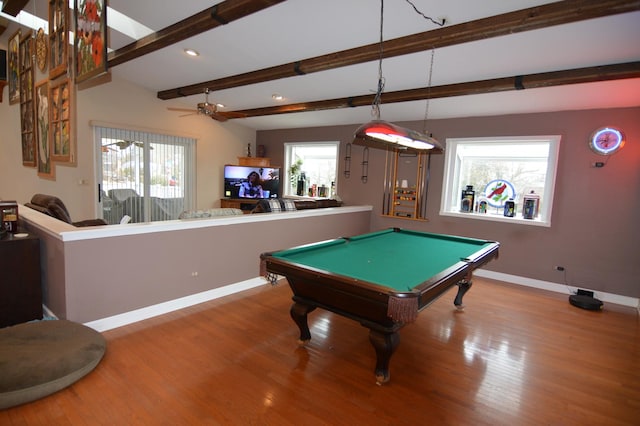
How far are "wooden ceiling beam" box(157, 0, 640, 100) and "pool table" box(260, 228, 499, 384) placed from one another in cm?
190

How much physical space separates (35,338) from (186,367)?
108 centimetres

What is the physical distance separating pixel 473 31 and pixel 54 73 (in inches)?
177

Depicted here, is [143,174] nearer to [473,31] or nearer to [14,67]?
[14,67]

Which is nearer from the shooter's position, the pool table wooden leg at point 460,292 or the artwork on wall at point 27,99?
the pool table wooden leg at point 460,292

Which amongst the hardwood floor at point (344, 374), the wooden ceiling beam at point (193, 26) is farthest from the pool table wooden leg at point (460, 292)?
the wooden ceiling beam at point (193, 26)

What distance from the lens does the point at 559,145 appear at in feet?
14.4

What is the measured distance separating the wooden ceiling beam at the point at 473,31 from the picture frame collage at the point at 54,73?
2.02m

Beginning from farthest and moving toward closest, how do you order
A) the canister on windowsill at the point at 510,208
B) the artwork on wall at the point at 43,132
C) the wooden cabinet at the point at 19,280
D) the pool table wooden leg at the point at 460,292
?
the canister on windowsill at the point at 510,208, the artwork on wall at the point at 43,132, the pool table wooden leg at the point at 460,292, the wooden cabinet at the point at 19,280

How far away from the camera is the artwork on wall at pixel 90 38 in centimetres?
274

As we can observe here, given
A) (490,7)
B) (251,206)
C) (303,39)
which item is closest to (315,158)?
(251,206)

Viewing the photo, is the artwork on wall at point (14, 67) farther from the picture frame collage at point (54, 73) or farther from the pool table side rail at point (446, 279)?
the pool table side rail at point (446, 279)

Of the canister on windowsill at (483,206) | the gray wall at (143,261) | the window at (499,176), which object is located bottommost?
the gray wall at (143,261)

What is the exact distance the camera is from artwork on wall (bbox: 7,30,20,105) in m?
5.42

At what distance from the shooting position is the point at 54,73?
12.4 ft
